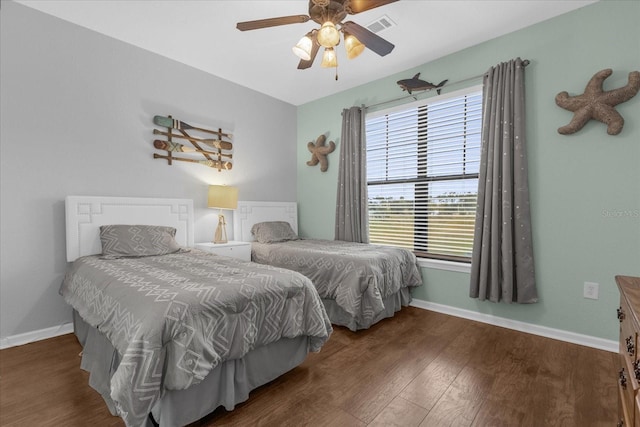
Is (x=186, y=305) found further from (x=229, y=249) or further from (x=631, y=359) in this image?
(x=229, y=249)

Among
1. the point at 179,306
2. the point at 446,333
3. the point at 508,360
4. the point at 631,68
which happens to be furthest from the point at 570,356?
the point at 179,306

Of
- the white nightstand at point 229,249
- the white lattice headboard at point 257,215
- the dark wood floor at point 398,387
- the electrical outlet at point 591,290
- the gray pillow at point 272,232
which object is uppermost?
the white lattice headboard at point 257,215

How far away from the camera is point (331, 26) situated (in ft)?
6.37

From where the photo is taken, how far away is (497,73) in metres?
2.69

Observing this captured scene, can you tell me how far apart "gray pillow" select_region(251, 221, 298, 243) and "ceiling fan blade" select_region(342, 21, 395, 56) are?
8.00 ft

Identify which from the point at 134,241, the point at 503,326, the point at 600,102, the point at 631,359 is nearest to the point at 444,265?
the point at 503,326

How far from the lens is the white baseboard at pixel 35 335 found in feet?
7.68

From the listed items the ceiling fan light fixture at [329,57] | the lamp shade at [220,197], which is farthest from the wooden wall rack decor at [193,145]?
the ceiling fan light fixture at [329,57]

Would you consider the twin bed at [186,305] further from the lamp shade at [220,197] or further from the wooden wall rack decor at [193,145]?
the wooden wall rack decor at [193,145]

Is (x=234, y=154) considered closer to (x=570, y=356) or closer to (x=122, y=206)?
(x=122, y=206)

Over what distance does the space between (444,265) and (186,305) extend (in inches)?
101

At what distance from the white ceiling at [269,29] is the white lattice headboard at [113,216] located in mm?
1530

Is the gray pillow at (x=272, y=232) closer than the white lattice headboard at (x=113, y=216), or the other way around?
the white lattice headboard at (x=113, y=216)

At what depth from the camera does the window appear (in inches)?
119
